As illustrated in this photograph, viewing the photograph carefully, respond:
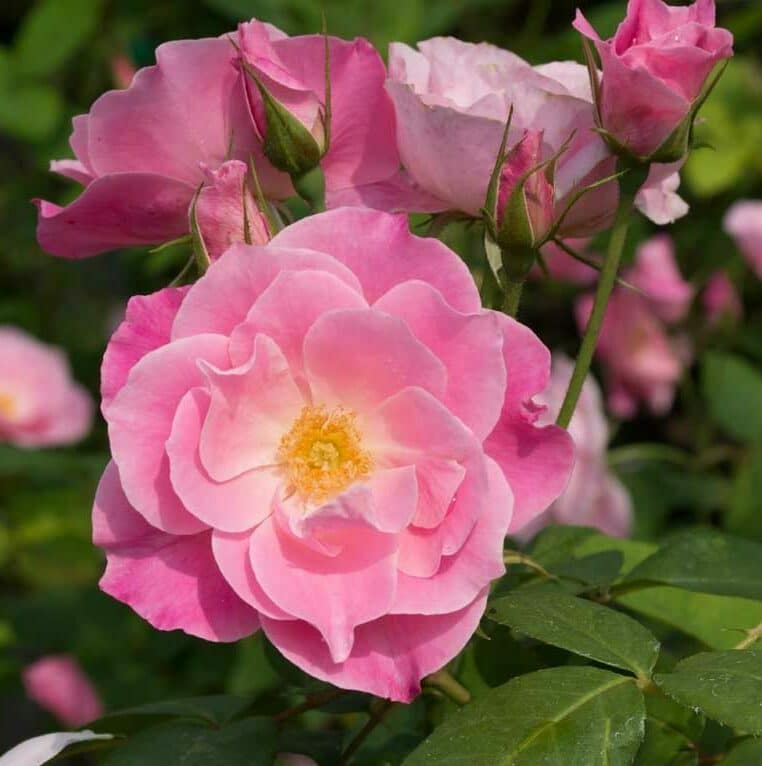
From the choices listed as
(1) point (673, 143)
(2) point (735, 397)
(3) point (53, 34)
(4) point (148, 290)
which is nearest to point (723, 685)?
(1) point (673, 143)

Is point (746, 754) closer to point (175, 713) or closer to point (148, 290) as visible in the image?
point (175, 713)

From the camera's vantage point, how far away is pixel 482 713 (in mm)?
688

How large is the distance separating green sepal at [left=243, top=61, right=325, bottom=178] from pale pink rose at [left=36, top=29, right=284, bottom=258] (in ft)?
0.08

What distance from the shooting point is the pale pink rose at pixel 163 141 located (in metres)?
0.80

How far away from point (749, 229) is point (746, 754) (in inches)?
69.7

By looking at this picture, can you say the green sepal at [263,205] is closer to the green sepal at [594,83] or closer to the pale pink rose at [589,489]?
the green sepal at [594,83]

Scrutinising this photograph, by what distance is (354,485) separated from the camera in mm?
713

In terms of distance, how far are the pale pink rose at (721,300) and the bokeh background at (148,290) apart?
32 millimetres

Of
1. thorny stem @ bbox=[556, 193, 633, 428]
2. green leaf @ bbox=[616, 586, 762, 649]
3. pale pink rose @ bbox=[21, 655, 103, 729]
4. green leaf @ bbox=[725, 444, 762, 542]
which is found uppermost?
thorny stem @ bbox=[556, 193, 633, 428]

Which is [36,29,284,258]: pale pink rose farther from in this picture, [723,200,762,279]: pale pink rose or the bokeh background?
[723,200,762,279]: pale pink rose

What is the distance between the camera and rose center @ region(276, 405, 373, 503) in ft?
2.56

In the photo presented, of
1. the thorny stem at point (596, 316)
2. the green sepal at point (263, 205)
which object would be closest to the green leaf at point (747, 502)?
the thorny stem at point (596, 316)

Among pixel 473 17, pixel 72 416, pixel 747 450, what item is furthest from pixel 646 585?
pixel 473 17

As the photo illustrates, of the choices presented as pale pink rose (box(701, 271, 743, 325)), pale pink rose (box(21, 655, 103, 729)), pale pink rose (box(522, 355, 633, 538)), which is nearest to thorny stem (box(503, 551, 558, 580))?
pale pink rose (box(522, 355, 633, 538))
